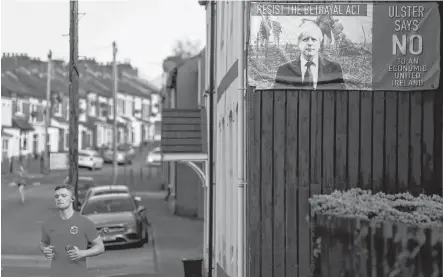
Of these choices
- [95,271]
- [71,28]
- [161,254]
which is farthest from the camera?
[161,254]

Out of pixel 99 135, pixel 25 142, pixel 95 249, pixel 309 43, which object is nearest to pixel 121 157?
pixel 25 142

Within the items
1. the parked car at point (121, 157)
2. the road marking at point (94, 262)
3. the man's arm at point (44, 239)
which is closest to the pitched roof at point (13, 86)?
the parked car at point (121, 157)

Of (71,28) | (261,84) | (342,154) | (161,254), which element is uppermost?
(71,28)

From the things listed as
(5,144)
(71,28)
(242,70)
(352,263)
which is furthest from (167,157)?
(5,144)

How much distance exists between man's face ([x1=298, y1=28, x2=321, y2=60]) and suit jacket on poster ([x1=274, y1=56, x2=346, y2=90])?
0.12 meters

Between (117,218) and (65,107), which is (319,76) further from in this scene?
(65,107)

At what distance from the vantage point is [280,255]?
13234 millimetres

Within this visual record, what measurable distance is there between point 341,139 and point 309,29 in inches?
56.6

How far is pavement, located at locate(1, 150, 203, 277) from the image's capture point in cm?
2427

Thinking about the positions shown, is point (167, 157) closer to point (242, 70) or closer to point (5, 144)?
point (242, 70)

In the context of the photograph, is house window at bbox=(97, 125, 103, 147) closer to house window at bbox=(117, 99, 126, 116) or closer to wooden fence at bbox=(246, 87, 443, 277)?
house window at bbox=(117, 99, 126, 116)

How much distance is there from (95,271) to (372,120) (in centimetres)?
1178

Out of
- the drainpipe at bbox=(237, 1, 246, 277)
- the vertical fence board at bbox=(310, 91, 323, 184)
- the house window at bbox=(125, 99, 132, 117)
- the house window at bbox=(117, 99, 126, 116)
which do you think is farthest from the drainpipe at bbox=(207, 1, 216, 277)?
the house window at bbox=(125, 99, 132, 117)

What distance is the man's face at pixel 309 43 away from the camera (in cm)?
1348
